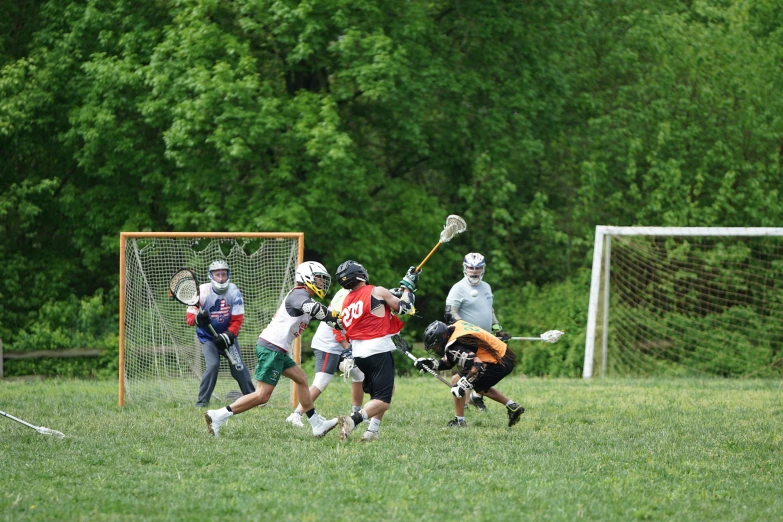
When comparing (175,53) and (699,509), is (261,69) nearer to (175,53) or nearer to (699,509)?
(175,53)

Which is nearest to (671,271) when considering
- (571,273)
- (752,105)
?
(571,273)

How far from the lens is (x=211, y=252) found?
13.7 meters

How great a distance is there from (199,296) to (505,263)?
447 inches

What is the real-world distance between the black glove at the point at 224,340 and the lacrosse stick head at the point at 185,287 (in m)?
0.49

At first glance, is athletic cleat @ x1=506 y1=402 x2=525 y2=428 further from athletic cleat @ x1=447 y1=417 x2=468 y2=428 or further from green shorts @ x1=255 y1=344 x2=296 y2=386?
green shorts @ x1=255 y1=344 x2=296 y2=386

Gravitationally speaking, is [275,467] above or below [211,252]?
below

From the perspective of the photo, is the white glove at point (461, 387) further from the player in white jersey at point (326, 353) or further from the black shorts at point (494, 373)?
the player in white jersey at point (326, 353)

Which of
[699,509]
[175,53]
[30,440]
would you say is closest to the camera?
[699,509]

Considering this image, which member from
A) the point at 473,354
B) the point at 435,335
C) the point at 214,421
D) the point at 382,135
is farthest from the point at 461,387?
the point at 382,135

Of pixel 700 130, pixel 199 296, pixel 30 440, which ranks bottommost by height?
pixel 30 440

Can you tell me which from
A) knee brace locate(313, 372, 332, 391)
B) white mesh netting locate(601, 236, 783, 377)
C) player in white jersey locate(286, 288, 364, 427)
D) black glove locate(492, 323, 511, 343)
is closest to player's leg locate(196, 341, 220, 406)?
player in white jersey locate(286, 288, 364, 427)

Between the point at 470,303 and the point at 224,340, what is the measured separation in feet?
9.16

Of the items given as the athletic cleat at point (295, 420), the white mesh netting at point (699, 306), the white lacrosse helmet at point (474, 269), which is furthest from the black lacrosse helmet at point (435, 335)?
the white mesh netting at point (699, 306)

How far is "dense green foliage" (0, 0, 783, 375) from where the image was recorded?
1917 centimetres
